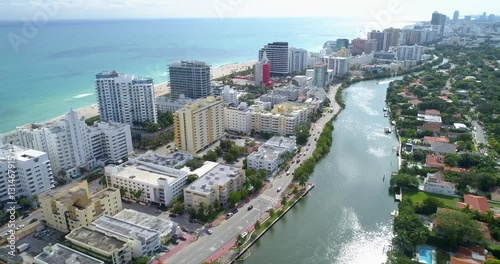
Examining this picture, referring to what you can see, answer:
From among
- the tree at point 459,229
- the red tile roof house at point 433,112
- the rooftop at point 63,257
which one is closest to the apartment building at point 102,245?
the rooftop at point 63,257

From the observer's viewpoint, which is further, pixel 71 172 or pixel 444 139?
pixel 444 139

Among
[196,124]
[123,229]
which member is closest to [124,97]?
[196,124]

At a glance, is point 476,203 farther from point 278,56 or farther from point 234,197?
point 278,56

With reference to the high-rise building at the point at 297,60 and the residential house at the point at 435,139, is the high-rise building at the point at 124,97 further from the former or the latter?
the high-rise building at the point at 297,60

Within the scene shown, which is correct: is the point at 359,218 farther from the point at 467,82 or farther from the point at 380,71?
the point at 380,71

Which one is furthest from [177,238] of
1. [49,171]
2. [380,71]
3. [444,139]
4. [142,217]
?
[380,71]

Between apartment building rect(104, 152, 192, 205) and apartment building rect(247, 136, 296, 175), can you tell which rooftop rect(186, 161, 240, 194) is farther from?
apartment building rect(247, 136, 296, 175)

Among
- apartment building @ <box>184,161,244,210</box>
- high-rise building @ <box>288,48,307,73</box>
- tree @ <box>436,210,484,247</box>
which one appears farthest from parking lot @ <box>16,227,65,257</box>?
high-rise building @ <box>288,48,307,73</box>
